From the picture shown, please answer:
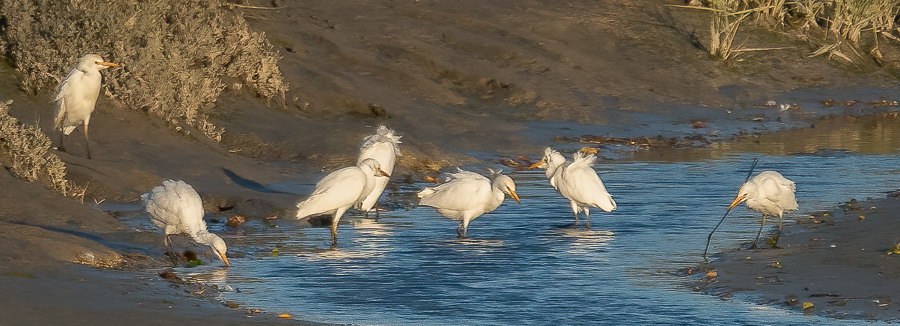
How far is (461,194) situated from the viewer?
1242cm

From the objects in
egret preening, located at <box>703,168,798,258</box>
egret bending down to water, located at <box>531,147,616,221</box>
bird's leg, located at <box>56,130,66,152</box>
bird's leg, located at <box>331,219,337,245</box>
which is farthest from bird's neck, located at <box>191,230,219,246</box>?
bird's leg, located at <box>56,130,66,152</box>

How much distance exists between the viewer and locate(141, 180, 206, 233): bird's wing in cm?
1040

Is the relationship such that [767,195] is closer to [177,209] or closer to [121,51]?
[177,209]

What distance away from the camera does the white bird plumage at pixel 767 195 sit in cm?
1146

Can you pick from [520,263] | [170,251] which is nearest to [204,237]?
[170,251]

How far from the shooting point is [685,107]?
2348 cm

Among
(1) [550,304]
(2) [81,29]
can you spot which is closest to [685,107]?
(2) [81,29]

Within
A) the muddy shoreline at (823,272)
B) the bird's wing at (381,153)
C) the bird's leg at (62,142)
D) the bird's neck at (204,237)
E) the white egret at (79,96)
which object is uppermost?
the white egret at (79,96)

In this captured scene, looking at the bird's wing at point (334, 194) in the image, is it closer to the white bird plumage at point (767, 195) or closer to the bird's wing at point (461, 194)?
the bird's wing at point (461, 194)

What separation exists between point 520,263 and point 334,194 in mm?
2023

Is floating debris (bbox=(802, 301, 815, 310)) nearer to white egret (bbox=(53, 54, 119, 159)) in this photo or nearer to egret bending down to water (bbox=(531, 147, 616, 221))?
egret bending down to water (bbox=(531, 147, 616, 221))

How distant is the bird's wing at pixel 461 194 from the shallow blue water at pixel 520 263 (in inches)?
10.2

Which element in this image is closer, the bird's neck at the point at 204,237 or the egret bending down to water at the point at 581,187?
the bird's neck at the point at 204,237

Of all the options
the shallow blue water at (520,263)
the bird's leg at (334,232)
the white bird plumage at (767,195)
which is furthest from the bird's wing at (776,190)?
the bird's leg at (334,232)
